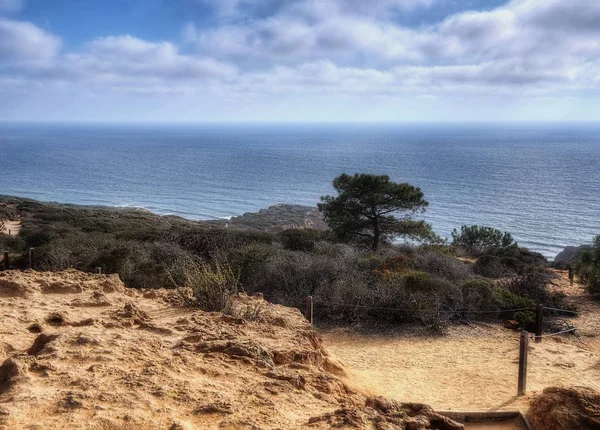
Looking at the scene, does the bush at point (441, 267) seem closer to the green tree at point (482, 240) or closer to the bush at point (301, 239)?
the bush at point (301, 239)

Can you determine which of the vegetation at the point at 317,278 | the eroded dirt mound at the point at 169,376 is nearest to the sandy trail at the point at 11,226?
the vegetation at the point at 317,278

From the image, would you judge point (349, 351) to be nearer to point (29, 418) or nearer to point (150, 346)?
point (150, 346)

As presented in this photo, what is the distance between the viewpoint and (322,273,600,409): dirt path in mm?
8570

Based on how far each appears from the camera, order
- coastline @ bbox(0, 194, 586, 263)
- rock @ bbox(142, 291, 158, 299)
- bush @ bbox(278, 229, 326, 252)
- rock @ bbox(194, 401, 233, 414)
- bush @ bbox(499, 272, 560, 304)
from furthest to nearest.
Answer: coastline @ bbox(0, 194, 586, 263) → bush @ bbox(278, 229, 326, 252) → bush @ bbox(499, 272, 560, 304) → rock @ bbox(142, 291, 158, 299) → rock @ bbox(194, 401, 233, 414)

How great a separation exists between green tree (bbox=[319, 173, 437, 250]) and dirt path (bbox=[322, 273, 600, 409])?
38.4ft

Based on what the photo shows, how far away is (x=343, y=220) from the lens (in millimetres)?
24656

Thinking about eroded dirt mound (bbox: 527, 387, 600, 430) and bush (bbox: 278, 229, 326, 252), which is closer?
eroded dirt mound (bbox: 527, 387, 600, 430)

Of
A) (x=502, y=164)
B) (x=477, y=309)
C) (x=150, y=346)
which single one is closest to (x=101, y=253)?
(x=150, y=346)

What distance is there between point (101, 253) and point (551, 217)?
4372 centimetres

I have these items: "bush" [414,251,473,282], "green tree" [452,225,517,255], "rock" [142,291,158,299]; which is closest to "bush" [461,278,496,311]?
"bush" [414,251,473,282]

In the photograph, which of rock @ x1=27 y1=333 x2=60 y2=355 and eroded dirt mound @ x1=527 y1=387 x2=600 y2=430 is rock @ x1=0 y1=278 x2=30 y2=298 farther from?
eroded dirt mound @ x1=527 y1=387 x2=600 y2=430

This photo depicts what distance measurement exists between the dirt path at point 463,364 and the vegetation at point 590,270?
13.7 feet

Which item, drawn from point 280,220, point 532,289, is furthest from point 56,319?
point 280,220

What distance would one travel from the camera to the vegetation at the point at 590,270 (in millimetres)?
16953
